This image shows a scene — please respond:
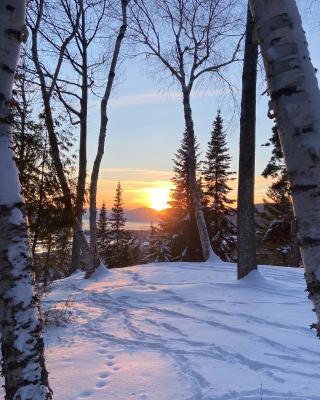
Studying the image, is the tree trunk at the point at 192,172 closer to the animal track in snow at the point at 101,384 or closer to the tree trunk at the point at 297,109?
the animal track in snow at the point at 101,384

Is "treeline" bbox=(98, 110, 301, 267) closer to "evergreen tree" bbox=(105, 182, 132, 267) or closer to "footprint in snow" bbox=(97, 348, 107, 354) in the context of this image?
"evergreen tree" bbox=(105, 182, 132, 267)

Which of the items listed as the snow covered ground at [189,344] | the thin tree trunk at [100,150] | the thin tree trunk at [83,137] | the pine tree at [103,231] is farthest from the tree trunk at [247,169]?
the pine tree at [103,231]

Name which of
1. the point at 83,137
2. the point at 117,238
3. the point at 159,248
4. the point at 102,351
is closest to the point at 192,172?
the point at 83,137

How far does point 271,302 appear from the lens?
279 inches

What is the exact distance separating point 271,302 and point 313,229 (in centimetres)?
574

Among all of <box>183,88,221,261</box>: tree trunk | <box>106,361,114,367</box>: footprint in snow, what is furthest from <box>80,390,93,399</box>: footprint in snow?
<box>183,88,221,261</box>: tree trunk

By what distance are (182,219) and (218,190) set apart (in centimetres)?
297

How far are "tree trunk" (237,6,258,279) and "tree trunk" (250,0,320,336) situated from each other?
7.17 m

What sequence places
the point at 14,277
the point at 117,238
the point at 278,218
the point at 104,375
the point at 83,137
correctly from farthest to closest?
the point at 117,238
the point at 278,218
the point at 83,137
the point at 104,375
the point at 14,277

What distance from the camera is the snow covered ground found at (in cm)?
375

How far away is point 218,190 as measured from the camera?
2812 centimetres

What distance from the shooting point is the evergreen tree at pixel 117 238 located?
116 feet

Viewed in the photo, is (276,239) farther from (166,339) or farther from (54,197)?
(166,339)

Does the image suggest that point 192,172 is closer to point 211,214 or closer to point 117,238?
point 211,214
